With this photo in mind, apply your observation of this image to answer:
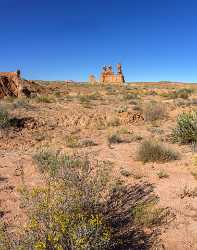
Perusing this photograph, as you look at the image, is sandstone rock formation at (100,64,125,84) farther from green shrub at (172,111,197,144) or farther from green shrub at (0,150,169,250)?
green shrub at (0,150,169,250)

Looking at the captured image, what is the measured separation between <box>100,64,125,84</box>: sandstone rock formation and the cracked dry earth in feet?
155

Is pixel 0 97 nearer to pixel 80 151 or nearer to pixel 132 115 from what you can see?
pixel 132 115

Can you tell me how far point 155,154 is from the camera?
8.08 meters

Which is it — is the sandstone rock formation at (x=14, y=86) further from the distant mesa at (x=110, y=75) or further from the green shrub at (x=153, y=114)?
the distant mesa at (x=110, y=75)

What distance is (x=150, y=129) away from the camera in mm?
12648

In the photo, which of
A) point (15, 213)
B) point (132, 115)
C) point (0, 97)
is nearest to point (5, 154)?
point (15, 213)

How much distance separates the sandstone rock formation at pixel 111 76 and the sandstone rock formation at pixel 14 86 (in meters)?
38.4

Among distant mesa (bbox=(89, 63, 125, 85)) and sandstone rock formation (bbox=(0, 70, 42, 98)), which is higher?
distant mesa (bbox=(89, 63, 125, 85))

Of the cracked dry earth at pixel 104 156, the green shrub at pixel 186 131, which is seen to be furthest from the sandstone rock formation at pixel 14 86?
the green shrub at pixel 186 131

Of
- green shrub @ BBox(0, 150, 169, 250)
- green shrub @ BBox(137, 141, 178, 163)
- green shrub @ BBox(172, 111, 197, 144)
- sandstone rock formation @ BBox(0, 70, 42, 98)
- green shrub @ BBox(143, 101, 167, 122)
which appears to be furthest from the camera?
sandstone rock formation @ BBox(0, 70, 42, 98)

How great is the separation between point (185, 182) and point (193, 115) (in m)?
4.32

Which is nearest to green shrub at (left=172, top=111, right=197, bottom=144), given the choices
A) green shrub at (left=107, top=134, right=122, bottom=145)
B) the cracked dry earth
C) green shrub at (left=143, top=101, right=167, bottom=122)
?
the cracked dry earth

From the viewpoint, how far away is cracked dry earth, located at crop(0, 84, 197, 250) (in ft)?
17.0

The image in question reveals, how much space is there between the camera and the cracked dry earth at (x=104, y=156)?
17.0 ft
